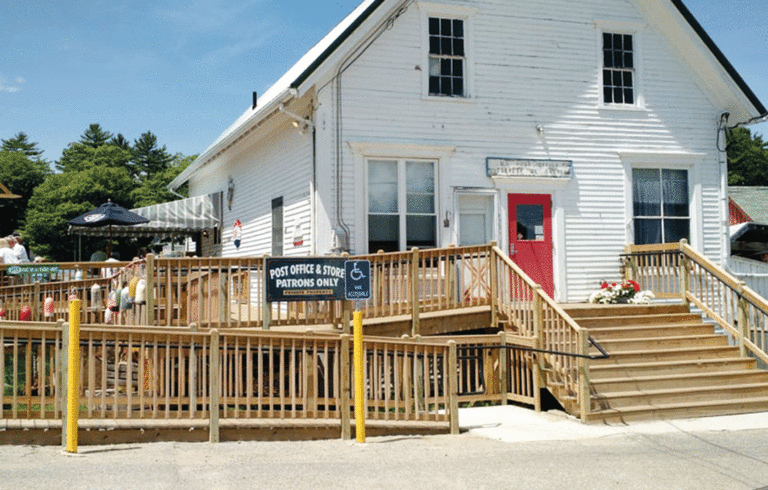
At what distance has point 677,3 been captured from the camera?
15734 mm

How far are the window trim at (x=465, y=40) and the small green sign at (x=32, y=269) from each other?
894 cm

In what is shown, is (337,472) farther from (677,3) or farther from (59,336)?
(677,3)

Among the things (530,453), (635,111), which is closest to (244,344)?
(530,453)

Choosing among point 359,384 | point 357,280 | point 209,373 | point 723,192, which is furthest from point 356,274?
point 723,192

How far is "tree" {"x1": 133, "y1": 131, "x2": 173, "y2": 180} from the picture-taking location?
85.9 m

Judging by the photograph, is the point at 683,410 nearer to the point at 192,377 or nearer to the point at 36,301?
the point at 192,377

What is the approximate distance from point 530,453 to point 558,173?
26.9 ft

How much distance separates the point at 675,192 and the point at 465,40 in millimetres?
5628

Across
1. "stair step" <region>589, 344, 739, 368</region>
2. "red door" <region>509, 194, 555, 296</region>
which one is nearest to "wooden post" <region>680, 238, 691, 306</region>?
"stair step" <region>589, 344, 739, 368</region>

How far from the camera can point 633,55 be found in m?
16.4

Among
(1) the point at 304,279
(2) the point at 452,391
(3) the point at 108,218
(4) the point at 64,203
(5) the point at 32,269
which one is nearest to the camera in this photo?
(2) the point at 452,391

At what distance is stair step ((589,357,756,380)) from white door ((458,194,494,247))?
4.12m

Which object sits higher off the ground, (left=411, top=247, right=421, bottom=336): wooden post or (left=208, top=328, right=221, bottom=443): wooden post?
(left=411, top=247, right=421, bottom=336): wooden post

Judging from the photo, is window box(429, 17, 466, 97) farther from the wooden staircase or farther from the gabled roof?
the wooden staircase
